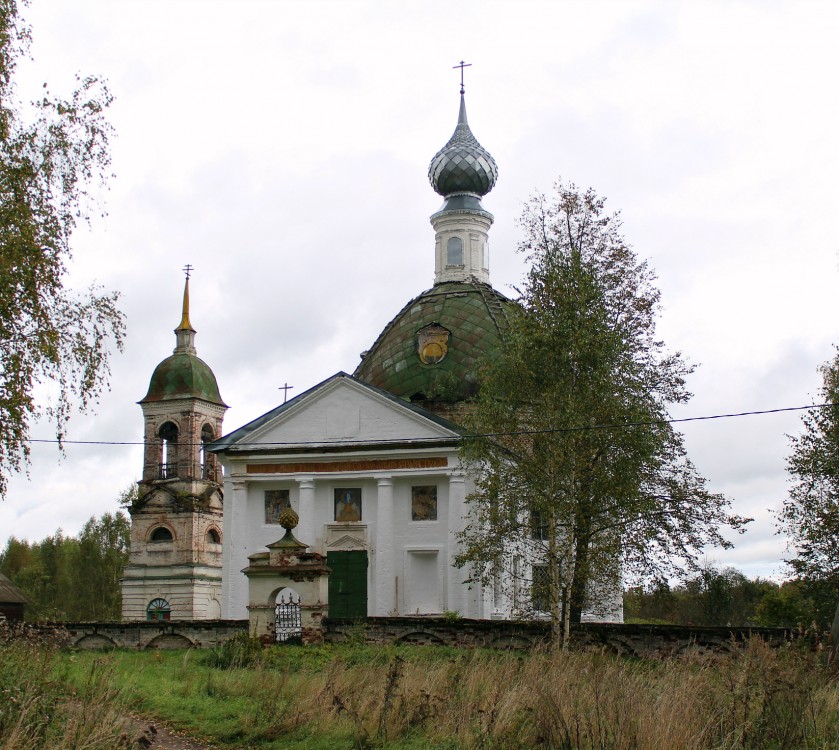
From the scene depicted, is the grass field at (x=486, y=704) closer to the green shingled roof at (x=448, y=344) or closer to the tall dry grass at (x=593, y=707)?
the tall dry grass at (x=593, y=707)

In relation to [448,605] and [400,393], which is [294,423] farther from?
[448,605]

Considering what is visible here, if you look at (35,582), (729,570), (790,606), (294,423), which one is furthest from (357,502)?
(35,582)

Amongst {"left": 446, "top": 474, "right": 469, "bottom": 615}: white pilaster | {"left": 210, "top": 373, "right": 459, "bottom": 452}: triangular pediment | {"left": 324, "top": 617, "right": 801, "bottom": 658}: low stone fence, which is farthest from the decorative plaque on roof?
{"left": 324, "top": 617, "right": 801, "bottom": 658}: low stone fence

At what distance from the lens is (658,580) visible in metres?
19.9

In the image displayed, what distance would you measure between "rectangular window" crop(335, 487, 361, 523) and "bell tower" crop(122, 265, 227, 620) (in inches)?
552

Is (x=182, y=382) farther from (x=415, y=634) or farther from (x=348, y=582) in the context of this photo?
(x=415, y=634)

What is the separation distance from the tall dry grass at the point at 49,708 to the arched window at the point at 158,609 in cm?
3057

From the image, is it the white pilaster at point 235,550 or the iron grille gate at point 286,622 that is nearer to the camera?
the iron grille gate at point 286,622

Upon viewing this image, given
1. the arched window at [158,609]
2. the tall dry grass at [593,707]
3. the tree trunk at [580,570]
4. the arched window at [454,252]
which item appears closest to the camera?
the tall dry grass at [593,707]

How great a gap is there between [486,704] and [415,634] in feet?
28.0

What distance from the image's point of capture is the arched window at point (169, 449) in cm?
4125

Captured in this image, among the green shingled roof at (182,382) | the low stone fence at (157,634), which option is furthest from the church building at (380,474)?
the green shingled roof at (182,382)

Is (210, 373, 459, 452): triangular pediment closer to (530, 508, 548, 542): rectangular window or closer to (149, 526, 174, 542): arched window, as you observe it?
(530, 508, 548, 542): rectangular window

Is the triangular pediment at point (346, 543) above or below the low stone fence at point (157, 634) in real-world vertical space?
above
